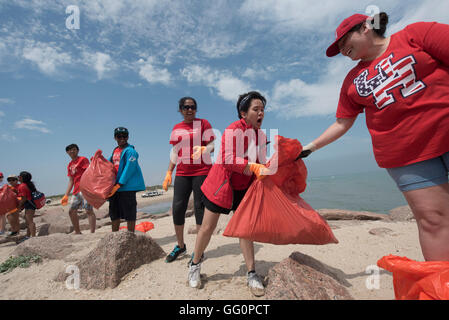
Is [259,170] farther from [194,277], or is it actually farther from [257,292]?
[194,277]

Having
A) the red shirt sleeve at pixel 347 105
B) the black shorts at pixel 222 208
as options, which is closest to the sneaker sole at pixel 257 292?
the black shorts at pixel 222 208

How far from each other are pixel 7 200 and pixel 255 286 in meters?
7.17

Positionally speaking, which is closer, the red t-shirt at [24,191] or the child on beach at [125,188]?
the child on beach at [125,188]

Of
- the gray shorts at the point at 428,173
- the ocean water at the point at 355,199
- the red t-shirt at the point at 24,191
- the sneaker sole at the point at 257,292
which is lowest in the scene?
the ocean water at the point at 355,199

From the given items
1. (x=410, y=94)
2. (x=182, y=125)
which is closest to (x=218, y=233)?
(x=182, y=125)

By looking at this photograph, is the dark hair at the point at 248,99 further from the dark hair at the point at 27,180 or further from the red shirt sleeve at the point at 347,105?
the dark hair at the point at 27,180

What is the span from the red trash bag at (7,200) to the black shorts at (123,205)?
14.0ft

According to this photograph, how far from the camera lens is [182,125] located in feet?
10.0

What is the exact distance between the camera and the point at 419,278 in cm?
122

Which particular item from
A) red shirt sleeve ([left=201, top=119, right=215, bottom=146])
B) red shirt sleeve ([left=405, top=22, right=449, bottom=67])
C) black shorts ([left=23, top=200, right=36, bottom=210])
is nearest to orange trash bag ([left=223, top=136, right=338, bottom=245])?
red shirt sleeve ([left=405, top=22, right=449, bottom=67])

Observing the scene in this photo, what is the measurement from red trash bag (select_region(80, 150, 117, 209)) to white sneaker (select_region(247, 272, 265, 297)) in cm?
283

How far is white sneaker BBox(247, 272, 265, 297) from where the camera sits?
1870 mm

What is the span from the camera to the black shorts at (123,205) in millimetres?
3672
